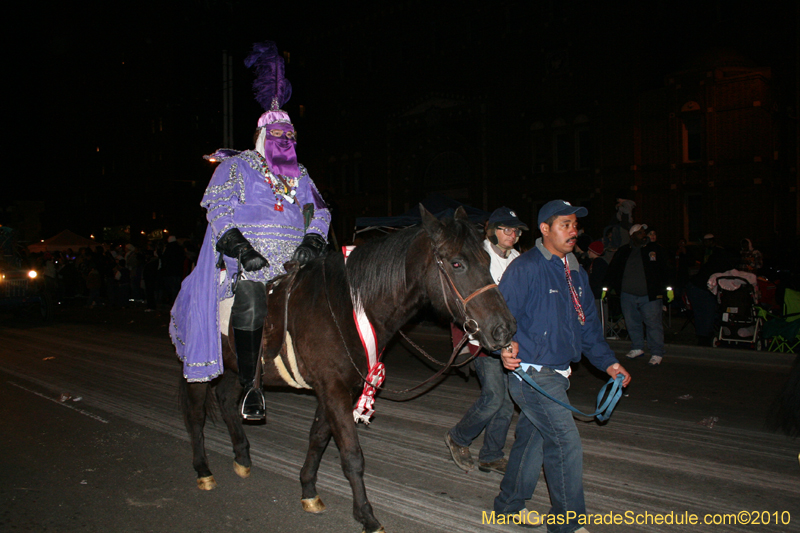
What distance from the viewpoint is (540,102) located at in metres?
27.6

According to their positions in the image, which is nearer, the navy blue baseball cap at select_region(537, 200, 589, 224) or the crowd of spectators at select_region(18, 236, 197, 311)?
the navy blue baseball cap at select_region(537, 200, 589, 224)

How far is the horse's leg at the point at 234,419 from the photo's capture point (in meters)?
4.82

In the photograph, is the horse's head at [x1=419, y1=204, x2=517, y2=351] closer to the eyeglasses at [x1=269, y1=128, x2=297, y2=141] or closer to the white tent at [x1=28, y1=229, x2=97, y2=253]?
the eyeglasses at [x1=269, y1=128, x2=297, y2=141]

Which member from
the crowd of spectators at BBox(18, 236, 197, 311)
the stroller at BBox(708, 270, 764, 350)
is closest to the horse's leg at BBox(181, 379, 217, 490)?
the stroller at BBox(708, 270, 764, 350)

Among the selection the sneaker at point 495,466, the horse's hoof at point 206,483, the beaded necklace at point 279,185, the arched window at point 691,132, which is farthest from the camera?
the arched window at point 691,132

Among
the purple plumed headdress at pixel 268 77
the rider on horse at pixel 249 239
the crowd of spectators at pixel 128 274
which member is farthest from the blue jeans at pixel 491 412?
the crowd of spectators at pixel 128 274

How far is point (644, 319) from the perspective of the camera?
32.2ft

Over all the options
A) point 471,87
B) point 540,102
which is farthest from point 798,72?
point 471,87

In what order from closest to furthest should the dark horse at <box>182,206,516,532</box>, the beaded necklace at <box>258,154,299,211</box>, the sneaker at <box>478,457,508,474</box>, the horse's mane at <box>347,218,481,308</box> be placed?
1. the dark horse at <box>182,206,516,532</box>
2. the horse's mane at <box>347,218,481,308</box>
3. the beaded necklace at <box>258,154,299,211</box>
4. the sneaker at <box>478,457,508,474</box>

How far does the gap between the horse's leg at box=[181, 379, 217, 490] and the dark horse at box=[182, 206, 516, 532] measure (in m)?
0.66

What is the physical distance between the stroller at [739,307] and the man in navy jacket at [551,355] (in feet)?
26.7

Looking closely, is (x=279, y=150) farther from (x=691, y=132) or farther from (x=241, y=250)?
(x=691, y=132)

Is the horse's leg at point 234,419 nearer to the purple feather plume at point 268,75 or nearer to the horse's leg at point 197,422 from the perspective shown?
the horse's leg at point 197,422

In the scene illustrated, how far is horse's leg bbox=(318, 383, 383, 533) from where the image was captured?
361 cm
